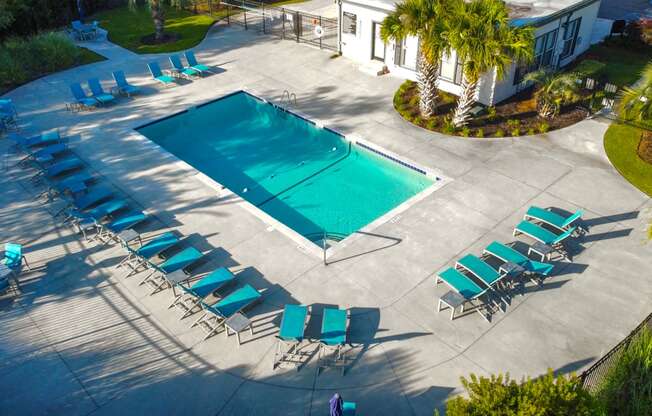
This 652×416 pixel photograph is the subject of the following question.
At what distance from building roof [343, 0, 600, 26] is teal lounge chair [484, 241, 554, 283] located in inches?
438

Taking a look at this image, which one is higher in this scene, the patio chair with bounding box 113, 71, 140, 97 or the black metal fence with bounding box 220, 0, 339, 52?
the black metal fence with bounding box 220, 0, 339, 52

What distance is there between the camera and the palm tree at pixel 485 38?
A: 17.0 meters

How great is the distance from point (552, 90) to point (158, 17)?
72.0 ft

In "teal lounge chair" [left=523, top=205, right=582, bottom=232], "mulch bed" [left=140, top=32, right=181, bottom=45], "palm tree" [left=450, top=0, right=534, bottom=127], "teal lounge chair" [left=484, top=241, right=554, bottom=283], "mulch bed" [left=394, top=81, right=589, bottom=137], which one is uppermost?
"palm tree" [left=450, top=0, right=534, bottom=127]

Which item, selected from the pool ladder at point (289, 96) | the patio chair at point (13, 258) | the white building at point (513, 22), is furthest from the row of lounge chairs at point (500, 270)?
the pool ladder at point (289, 96)

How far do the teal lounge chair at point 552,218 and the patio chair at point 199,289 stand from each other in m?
9.00

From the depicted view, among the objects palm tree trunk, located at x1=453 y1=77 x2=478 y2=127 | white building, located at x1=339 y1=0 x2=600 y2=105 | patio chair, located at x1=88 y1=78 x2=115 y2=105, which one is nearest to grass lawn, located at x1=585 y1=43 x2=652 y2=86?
white building, located at x1=339 y1=0 x2=600 y2=105

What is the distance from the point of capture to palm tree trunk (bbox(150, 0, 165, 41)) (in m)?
28.9

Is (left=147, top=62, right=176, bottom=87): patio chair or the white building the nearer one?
the white building

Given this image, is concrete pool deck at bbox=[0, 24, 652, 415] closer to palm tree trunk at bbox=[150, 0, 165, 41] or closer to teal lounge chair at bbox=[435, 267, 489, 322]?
teal lounge chair at bbox=[435, 267, 489, 322]

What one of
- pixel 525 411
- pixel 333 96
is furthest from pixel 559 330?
pixel 333 96

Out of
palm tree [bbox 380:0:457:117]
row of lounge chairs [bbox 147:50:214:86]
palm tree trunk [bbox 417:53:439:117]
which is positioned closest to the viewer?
palm tree [bbox 380:0:457:117]

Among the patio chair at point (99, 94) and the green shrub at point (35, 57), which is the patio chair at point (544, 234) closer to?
the patio chair at point (99, 94)

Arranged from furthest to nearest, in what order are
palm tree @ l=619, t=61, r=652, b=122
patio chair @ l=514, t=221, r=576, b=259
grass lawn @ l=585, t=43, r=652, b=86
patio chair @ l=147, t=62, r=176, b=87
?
patio chair @ l=147, t=62, r=176, b=87 < grass lawn @ l=585, t=43, r=652, b=86 < palm tree @ l=619, t=61, r=652, b=122 < patio chair @ l=514, t=221, r=576, b=259
